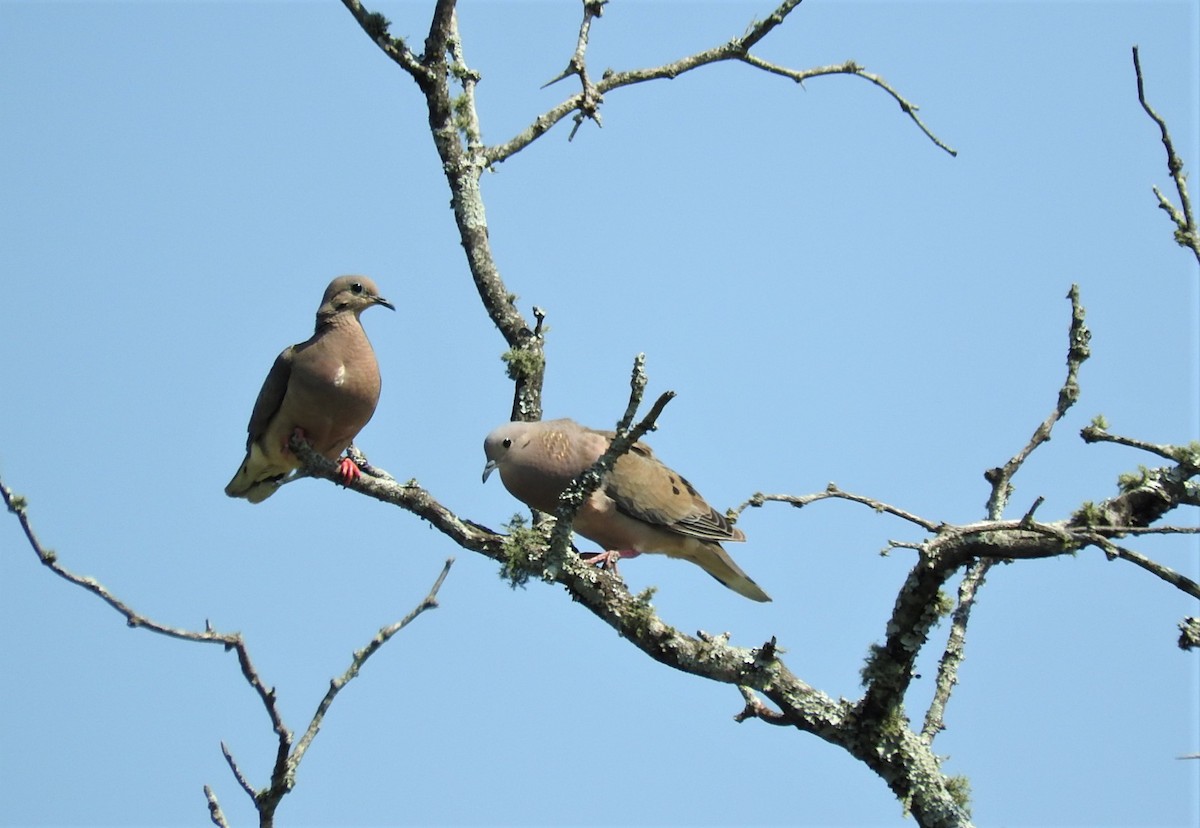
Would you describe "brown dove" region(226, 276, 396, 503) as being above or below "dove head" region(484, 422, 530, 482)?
above

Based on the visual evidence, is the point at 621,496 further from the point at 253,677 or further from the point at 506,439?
the point at 253,677

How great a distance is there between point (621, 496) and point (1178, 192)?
2.71 m

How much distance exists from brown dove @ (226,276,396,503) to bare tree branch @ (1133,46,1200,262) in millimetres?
3630

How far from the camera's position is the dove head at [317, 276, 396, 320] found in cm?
625

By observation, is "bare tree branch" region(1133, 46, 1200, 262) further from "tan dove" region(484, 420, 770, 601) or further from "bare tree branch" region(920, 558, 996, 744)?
"tan dove" region(484, 420, 770, 601)

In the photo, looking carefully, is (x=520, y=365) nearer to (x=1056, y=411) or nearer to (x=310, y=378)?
(x=310, y=378)

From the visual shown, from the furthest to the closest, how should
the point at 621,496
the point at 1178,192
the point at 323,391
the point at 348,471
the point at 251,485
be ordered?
the point at 251,485 < the point at 323,391 < the point at 621,496 < the point at 348,471 < the point at 1178,192

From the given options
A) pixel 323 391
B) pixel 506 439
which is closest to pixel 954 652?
pixel 506 439

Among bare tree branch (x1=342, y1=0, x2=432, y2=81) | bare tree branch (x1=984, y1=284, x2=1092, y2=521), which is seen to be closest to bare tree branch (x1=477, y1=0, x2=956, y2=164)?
bare tree branch (x1=342, y1=0, x2=432, y2=81)

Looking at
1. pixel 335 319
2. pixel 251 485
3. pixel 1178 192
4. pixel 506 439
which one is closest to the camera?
pixel 1178 192

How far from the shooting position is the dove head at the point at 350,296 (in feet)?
20.5

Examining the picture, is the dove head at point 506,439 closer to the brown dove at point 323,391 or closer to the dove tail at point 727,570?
the brown dove at point 323,391

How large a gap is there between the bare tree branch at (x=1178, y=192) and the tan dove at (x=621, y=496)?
2.29 metres

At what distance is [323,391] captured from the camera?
19.2ft
